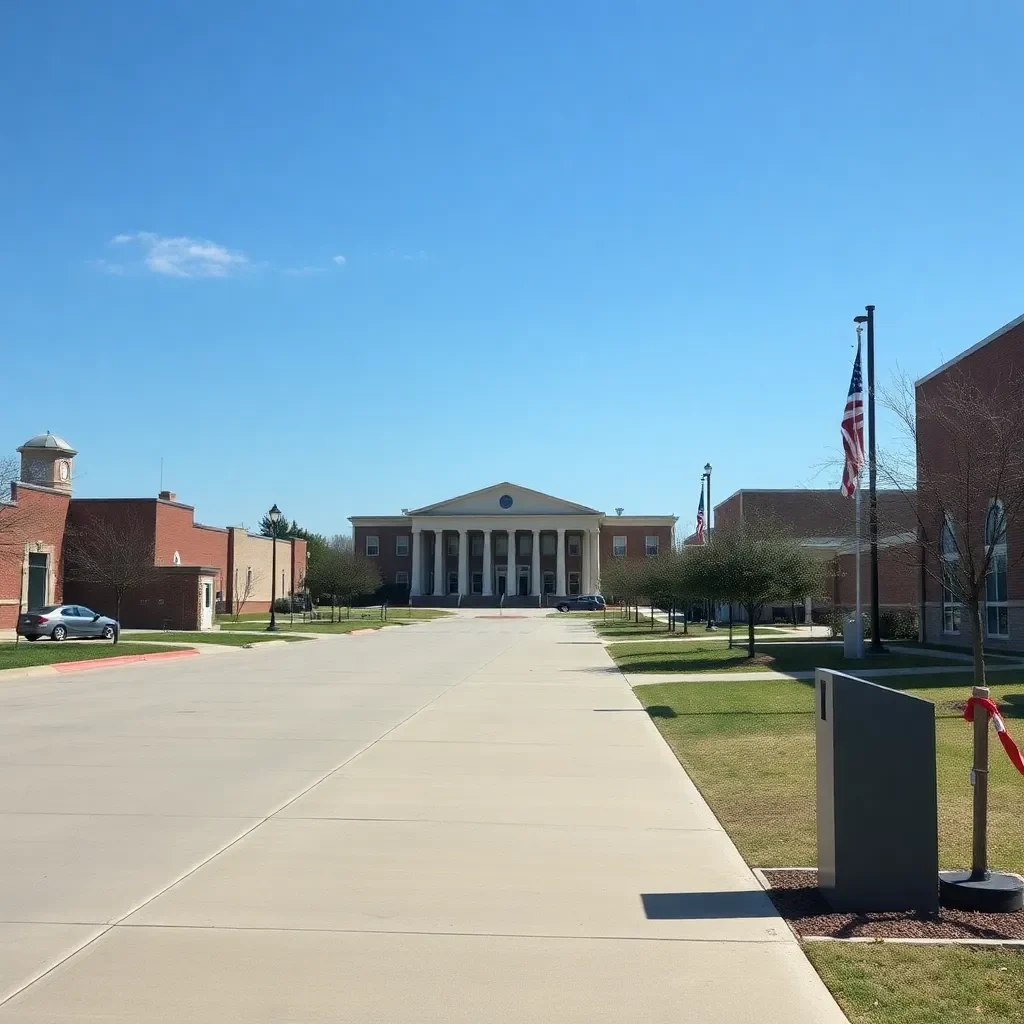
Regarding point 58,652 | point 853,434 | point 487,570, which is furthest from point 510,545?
point 853,434

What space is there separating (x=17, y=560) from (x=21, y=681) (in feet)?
73.2

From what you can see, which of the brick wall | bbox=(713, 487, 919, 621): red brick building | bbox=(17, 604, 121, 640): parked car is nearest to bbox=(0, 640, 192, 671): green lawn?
bbox=(17, 604, 121, 640): parked car

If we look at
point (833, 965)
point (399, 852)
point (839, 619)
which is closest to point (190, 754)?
point (399, 852)

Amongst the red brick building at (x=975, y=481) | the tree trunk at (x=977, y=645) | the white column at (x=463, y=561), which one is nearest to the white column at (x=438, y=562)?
the white column at (x=463, y=561)

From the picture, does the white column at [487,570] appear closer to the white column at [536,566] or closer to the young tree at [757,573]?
the white column at [536,566]

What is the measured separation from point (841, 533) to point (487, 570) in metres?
91.2

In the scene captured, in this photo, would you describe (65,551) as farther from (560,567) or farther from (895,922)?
(560,567)

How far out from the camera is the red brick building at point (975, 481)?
16.5 metres

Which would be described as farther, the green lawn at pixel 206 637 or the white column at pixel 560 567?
the white column at pixel 560 567

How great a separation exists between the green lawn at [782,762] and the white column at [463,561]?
9442 centimetres

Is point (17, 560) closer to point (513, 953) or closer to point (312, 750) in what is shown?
point (312, 750)

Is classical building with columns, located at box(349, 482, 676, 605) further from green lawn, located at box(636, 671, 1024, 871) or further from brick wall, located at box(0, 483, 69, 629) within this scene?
green lawn, located at box(636, 671, 1024, 871)

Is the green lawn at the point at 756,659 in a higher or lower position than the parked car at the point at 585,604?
lower

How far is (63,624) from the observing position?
38750 millimetres
